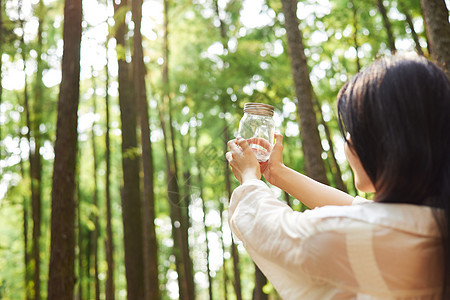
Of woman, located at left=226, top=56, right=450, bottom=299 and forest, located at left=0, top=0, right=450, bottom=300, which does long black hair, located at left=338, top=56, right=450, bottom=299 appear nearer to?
woman, located at left=226, top=56, right=450, bottom=299

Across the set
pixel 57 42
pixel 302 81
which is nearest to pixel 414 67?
pixel 302 81

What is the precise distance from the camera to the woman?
117 cm

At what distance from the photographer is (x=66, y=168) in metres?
6.41

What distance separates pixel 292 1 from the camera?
730cm

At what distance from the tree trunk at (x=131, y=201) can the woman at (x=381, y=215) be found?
8.29m

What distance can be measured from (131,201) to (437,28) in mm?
6929

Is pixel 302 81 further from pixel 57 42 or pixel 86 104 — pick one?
pixel 86 104

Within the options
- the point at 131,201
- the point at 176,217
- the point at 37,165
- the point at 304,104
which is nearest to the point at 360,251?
the point at 304,104

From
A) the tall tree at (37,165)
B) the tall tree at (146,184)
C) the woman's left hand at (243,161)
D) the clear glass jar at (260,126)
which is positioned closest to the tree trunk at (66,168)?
the tall tree at (146,184)

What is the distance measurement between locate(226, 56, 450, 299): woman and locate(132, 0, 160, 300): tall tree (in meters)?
7.55

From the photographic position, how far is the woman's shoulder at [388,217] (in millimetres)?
1171

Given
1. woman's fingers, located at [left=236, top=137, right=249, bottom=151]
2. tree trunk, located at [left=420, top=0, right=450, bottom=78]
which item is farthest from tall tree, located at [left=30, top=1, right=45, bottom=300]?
woman's fingers, located at [left=236, top=137, right=249, bottom=151]

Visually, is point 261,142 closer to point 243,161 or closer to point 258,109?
point 258,109

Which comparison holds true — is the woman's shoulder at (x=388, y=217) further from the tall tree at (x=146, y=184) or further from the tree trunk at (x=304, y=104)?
the tall tree at (x=146, y=184)
